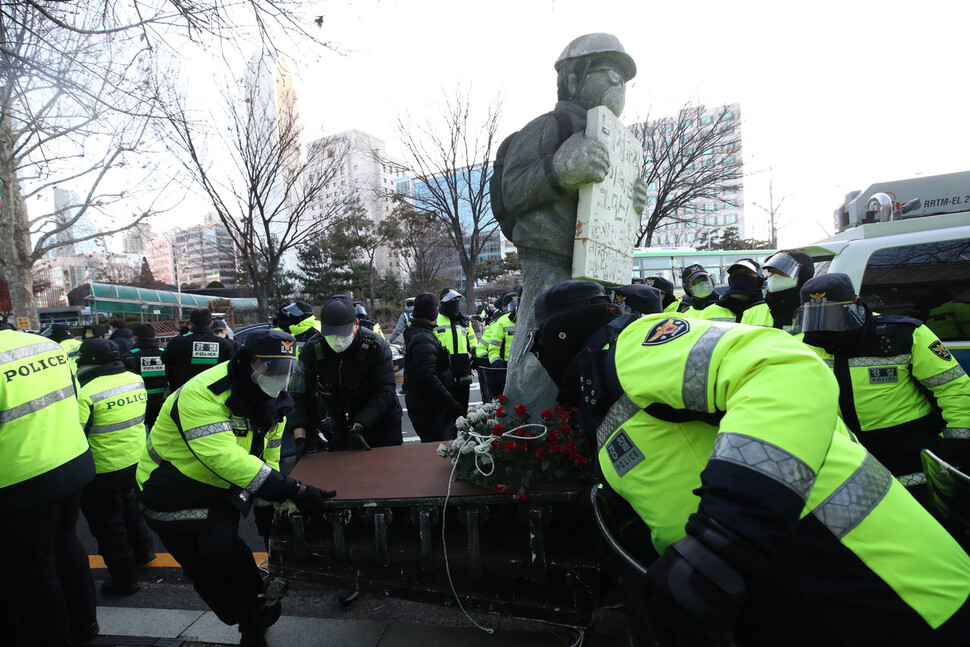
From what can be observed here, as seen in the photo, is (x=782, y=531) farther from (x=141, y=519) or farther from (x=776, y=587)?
(x=141, y=519)

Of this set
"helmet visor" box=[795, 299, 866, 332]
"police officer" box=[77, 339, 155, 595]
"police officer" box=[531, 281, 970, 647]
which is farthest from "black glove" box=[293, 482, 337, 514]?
"helmet visor" box=[795, 299, 866, 332]

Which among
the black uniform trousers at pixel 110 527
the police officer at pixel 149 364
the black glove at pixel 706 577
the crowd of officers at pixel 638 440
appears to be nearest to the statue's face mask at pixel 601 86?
the crowd of officers at pixel 638 440

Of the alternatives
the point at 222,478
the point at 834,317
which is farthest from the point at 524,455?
the point at 834,317

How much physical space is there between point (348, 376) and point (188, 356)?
262 cm

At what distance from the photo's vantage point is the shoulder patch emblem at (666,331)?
1.31 metres

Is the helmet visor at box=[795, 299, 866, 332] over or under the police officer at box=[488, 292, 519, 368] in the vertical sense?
over

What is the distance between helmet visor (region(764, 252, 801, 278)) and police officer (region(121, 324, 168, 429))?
6310 millimetres

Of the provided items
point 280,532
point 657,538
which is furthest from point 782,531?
point 280,532

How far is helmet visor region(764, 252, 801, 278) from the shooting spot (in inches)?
153

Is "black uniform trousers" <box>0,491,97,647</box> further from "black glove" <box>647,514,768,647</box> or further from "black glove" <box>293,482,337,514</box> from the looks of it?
"black glove" <box>647,514,768,647</box>

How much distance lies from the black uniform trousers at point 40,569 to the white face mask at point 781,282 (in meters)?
4.93

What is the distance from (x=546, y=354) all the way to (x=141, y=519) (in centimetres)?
411

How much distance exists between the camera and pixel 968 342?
152 inches

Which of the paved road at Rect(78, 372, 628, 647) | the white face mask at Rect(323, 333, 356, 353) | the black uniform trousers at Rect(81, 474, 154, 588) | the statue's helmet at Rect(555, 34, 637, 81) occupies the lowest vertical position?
the paved road at Rect(78, 372, 628, 647)
